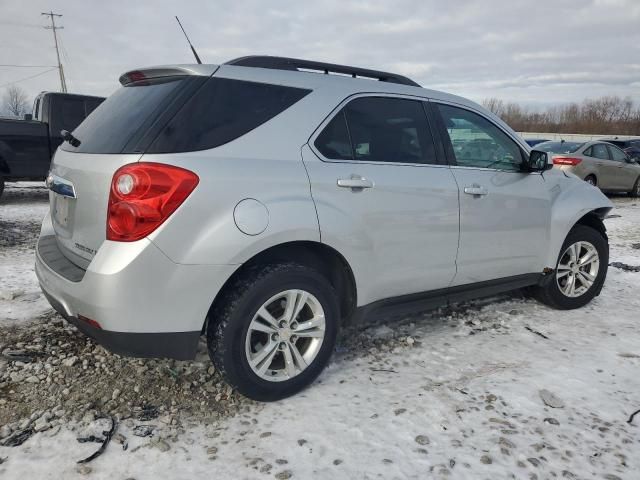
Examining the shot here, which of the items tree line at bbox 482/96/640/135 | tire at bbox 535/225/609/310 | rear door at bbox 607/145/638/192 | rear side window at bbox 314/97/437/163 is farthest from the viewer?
tree line at bbox 482/96/640/135

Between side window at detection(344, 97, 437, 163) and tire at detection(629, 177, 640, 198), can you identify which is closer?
side window at detection(344, 97, 437, 163)

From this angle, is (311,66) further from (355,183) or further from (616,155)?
(616,155)

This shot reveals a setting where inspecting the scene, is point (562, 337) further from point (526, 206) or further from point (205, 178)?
point (205, 178)

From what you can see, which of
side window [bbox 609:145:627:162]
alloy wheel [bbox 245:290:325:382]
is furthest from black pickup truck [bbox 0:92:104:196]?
side window [bbox 609:145:627:162]

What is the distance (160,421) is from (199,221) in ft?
3.49

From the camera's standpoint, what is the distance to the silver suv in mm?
2277

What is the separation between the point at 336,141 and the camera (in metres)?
2.85

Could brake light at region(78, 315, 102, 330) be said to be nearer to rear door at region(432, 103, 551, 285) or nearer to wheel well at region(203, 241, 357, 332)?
wheel well at region(203, 241, 357, 332)

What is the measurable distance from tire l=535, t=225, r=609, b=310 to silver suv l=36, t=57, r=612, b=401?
904mm

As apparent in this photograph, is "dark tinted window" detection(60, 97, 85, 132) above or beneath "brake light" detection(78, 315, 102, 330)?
above

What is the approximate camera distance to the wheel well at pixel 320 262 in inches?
103

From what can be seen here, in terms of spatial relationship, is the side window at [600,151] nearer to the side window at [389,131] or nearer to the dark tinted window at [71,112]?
the side window at [389,131]

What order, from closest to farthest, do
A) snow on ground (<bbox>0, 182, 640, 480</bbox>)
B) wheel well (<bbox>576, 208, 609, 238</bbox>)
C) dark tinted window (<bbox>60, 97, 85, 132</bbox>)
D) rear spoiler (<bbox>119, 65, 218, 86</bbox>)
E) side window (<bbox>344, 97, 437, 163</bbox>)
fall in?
snow on ground (<bbox>0, 182, 640, 480</bbox>) < rear spoiler (<bbox>119, 65, 218, 86</bbox>) < side window (<bbox>344, 97, 437, 163</bbox>) < wheel well (<bbox>576, 208, 609, 238</bbox>) < dark tinted window (<bbox>60, 97, 85, 132</bbox>)

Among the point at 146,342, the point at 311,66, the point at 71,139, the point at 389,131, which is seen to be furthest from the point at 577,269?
the point at 71,139
